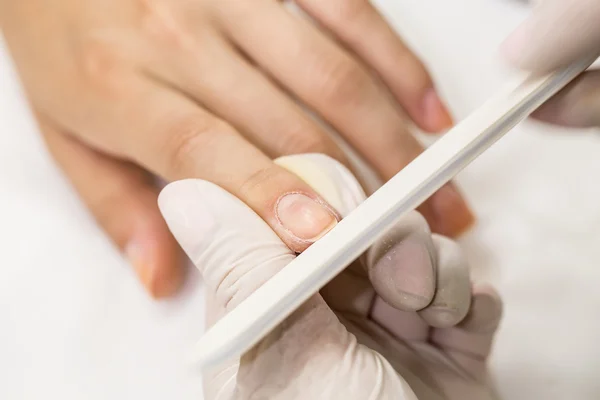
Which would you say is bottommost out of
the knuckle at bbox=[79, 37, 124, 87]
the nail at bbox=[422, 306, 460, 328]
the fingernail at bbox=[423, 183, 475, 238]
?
the fingernail at bbox=[423, 183, 475, 238]

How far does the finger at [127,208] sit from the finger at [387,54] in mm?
237

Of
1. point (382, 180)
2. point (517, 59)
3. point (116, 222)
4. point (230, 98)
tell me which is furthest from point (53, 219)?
point (517, 59)

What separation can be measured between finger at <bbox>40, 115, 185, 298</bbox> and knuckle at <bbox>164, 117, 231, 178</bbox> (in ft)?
0.16

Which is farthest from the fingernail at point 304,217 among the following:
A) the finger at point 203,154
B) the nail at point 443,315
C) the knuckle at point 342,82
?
the knuckle at point 342,82

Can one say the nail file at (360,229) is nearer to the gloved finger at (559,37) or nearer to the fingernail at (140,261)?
the gloved finger at (559,37)

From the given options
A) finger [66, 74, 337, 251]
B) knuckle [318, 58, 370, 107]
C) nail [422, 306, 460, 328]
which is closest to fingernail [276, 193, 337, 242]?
finger [66, 74, 337, 251]

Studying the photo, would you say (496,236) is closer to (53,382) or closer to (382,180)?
(382,180)

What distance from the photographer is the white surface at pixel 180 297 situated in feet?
1.49

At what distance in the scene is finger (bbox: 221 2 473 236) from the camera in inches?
19.5

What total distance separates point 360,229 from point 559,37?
5.8 inches

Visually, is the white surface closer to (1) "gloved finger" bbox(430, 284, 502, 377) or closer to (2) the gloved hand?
(1) "gloved finger" bbox(430, 284, 502, 377)

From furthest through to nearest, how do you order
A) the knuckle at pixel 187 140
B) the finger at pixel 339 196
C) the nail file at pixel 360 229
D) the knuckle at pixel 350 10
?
the knuckle at pixel 350 10
the knuckle at pixel 187 140
the finger at pixel 339 196
the nail file at pixel 360 229

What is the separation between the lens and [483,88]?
0.58 meters

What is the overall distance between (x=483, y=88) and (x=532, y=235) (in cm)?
16
